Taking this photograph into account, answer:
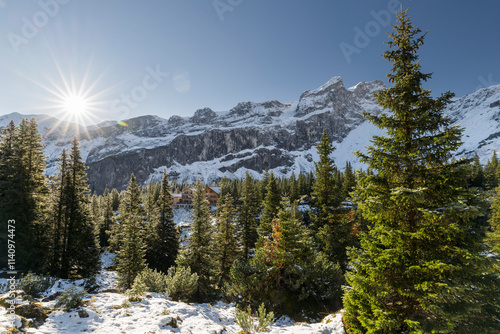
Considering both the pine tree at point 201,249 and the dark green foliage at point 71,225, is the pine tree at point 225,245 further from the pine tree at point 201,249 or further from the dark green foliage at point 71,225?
the dark green foliage at point 71,225

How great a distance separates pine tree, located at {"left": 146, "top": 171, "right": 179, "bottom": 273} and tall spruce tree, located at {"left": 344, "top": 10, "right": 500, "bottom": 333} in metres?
25.0

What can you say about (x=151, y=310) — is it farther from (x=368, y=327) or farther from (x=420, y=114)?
(x=420, y=114)

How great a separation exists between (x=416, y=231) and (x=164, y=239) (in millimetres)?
28244

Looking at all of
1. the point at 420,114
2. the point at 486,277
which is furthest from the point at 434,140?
the point at 486,277

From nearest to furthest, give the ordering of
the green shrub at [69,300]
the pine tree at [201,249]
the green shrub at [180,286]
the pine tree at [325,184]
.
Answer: the green shrub at [69,300], the green shrub at [180,286], the pine tree at [325,184], the pine tree at [201,249]

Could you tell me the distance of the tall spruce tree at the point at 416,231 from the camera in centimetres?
590

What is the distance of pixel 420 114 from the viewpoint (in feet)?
23.8

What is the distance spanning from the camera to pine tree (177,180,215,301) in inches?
786

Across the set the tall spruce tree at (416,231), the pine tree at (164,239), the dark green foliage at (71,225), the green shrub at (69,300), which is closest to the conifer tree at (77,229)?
the dark green foliage at (71,225)

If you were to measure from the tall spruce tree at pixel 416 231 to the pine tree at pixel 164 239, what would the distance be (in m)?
25.0

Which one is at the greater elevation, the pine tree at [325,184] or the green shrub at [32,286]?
the pine tree at [325,184]

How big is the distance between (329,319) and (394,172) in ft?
21.7

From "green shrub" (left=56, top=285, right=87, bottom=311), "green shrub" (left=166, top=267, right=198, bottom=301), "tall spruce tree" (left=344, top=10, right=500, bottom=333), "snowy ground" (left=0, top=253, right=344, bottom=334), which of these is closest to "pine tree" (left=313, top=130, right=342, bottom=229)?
"snowy ground" (left=0, top=253, right=344, bottom=334)

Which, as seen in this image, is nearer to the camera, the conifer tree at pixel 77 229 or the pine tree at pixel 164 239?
the conifer tree at pixel 77 229
